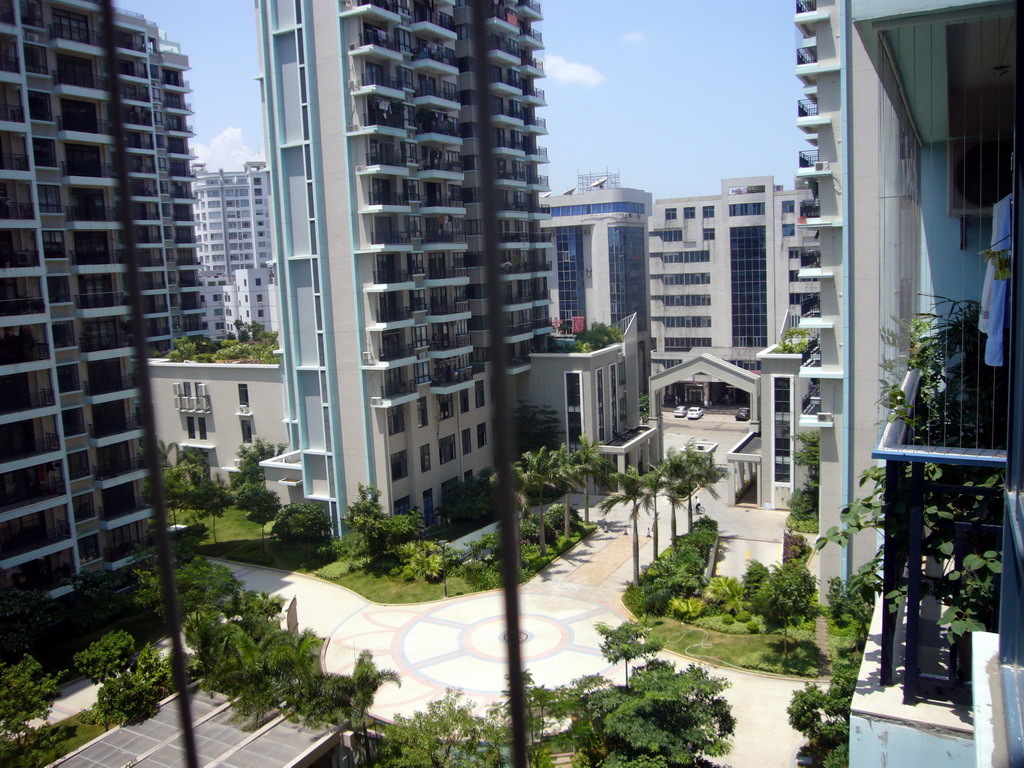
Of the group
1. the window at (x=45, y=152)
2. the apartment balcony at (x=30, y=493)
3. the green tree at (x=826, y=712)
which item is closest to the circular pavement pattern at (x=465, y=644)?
the green tree at (x=826, y=712)

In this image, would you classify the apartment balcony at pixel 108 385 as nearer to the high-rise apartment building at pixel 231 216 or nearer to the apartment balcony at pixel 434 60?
the apartment balcony at pixel 434 60

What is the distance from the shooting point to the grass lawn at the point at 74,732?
9047 millimetres

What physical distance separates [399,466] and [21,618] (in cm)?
695

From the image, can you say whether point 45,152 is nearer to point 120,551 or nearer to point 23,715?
point 120,551

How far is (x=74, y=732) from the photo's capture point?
31.1 ft

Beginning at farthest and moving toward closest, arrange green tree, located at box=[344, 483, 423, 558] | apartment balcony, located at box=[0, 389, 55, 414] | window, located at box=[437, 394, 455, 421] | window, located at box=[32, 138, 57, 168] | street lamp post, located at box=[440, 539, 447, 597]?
window, located at box=[437, 394, 455, 421], green tree, located at box=[344, 483, 423, 558], street lamp post, located at box=[440, 539, 447, 597], window, located at box=[32, 138, 57, 168], apartment balcony, located at box=[0, 389, 55, 414]

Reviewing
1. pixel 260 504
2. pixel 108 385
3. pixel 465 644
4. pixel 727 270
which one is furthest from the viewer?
pixel 727 270

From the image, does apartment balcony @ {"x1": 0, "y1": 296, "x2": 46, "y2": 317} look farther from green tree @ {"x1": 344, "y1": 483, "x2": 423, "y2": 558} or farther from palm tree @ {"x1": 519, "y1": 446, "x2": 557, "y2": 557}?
palm tree @ {"x1": 519, "y1": 446, "x2": 557, "y2": 557}

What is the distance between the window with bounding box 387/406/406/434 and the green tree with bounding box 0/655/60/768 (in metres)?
7.64

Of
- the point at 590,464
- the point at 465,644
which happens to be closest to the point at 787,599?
the point at 465,644

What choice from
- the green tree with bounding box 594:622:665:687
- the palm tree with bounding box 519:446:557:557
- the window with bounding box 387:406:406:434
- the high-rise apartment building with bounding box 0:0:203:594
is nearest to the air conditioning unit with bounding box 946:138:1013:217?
the green tree with bounding box 594:622:665:687

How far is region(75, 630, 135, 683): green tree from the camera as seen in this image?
9.85m

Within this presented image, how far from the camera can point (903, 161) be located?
651cm

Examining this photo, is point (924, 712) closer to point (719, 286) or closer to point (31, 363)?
point (31, 363)
